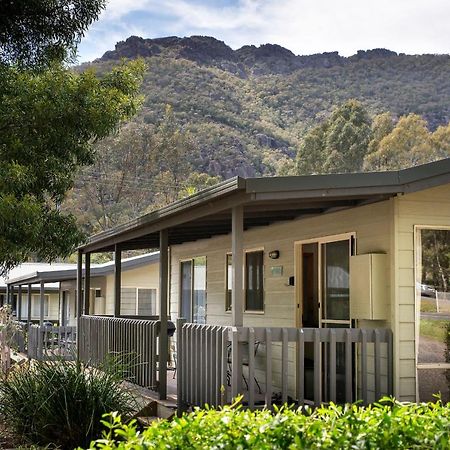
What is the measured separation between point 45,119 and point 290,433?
319 inches

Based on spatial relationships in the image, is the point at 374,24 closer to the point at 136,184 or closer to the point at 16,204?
the point at 136,184

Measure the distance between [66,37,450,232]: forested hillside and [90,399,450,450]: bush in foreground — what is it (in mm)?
45441

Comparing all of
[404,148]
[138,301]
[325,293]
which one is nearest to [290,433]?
[325,293]

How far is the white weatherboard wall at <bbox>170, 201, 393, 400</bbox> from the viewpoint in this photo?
8.59 m

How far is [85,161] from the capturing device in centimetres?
1237

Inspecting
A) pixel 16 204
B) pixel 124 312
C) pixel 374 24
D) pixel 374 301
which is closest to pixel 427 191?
pixel 374 301

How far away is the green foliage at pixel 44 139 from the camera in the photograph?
33.7ft

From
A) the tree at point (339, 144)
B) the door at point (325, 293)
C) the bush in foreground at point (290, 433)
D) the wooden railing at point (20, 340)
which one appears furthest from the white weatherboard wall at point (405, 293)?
the tree at point (339, 144)

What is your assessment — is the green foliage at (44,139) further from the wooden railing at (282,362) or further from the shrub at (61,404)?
the wooden railing at (282,362)

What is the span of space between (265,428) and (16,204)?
7026 millimetres

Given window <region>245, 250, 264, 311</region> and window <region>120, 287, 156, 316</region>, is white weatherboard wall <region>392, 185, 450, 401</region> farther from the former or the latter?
window <region>120, 287, 156, 316</region>

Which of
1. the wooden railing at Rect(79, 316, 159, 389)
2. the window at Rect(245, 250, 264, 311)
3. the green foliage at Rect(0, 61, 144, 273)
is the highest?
the green foliage at Rect(0, 61, 144, 273)

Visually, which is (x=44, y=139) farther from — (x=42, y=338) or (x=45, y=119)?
(x=42, y=338)

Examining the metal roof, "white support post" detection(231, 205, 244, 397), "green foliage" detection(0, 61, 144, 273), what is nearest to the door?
the metal roof
